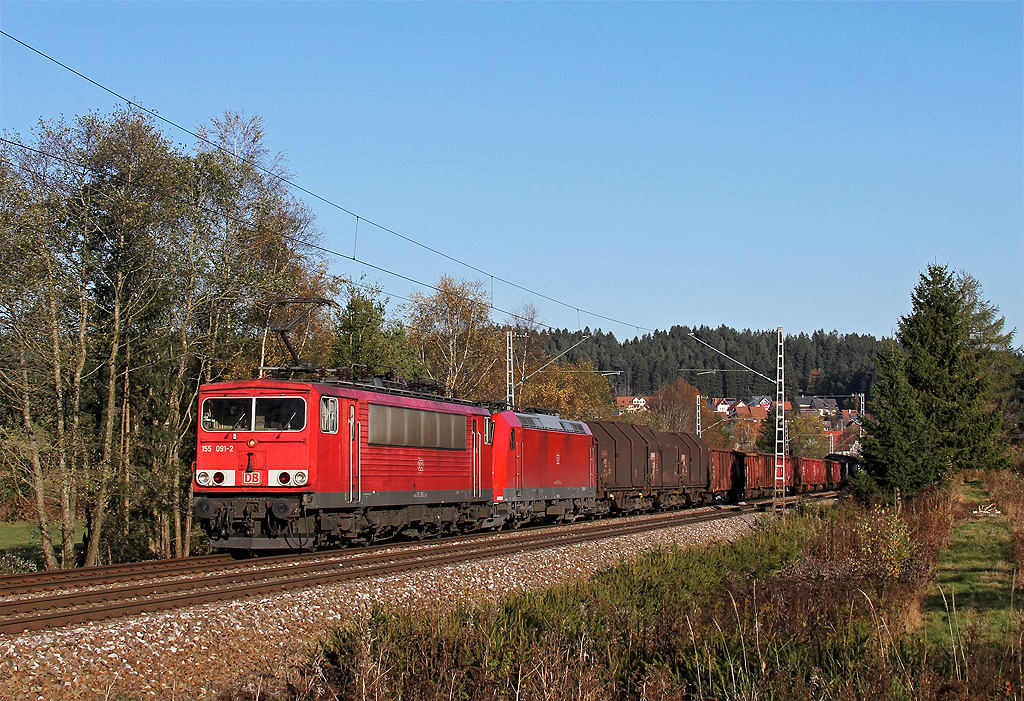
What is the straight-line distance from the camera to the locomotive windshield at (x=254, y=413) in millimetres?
17984

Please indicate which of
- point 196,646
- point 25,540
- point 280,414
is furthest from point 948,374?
point 196,646

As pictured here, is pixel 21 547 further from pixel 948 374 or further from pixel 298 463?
pixel 948 374

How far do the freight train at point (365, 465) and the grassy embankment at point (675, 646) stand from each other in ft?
18.9

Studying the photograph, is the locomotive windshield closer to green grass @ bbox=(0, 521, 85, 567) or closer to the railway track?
the railway track

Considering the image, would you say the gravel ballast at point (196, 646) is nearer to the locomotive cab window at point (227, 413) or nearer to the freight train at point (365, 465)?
the freight train at point (365, 465)

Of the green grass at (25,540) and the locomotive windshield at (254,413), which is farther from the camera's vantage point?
the green grass at (25,540)

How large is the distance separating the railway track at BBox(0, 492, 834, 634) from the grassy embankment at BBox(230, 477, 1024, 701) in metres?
2.84

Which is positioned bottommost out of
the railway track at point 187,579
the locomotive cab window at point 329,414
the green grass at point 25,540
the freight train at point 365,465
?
the green grass at point 25,540

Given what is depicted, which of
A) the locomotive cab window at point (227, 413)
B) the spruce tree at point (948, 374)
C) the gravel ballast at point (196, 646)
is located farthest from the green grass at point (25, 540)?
the spruce tree at point (948, 374)

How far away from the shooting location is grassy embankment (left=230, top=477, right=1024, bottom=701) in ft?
27.0

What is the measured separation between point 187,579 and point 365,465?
520cm

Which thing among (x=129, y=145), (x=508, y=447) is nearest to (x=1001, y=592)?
(x=508, y=447)

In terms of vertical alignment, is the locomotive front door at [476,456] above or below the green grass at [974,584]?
above

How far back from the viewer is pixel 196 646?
1034 cm
